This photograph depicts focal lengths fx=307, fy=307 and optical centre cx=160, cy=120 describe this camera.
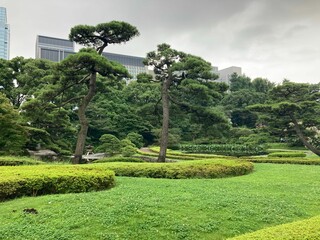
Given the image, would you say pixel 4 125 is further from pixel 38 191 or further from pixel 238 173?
pixel 238 173

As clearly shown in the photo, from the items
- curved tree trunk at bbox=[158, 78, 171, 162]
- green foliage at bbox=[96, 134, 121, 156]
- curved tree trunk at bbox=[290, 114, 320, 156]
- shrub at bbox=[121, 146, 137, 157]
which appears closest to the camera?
curved tree trunk at bbox=[158, 78, 171, 162]

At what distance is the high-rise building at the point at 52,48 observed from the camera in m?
41.2

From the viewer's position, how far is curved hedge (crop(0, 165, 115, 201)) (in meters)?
5.80

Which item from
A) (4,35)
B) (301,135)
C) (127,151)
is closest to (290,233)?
(127,151)

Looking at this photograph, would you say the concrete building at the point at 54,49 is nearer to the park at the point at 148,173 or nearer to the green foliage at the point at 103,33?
the park at the point at 148,173

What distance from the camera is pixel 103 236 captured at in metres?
4.18

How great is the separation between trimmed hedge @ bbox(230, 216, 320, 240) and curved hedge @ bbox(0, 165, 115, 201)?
3711mm

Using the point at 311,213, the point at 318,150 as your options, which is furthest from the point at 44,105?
the point at 318,150

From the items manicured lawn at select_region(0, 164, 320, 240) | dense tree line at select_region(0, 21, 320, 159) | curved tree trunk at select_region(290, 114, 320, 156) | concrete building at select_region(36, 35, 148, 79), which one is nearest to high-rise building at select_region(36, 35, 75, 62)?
concrete building at select_region(36, 35, 148, 79)

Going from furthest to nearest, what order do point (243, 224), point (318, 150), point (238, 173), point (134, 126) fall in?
point (134, 126) < point (318, 150) < point (238, 173) < point (243, 224)

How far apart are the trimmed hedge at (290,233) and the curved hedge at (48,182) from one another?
12.2ft

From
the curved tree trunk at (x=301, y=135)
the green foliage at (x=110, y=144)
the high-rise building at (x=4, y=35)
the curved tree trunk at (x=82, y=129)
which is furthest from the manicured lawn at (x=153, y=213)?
the high-rise building at (x=4, y=35)

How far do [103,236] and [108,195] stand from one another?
180 centimetres

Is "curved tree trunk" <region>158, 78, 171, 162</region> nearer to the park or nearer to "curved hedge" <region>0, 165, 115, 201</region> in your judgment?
the park
